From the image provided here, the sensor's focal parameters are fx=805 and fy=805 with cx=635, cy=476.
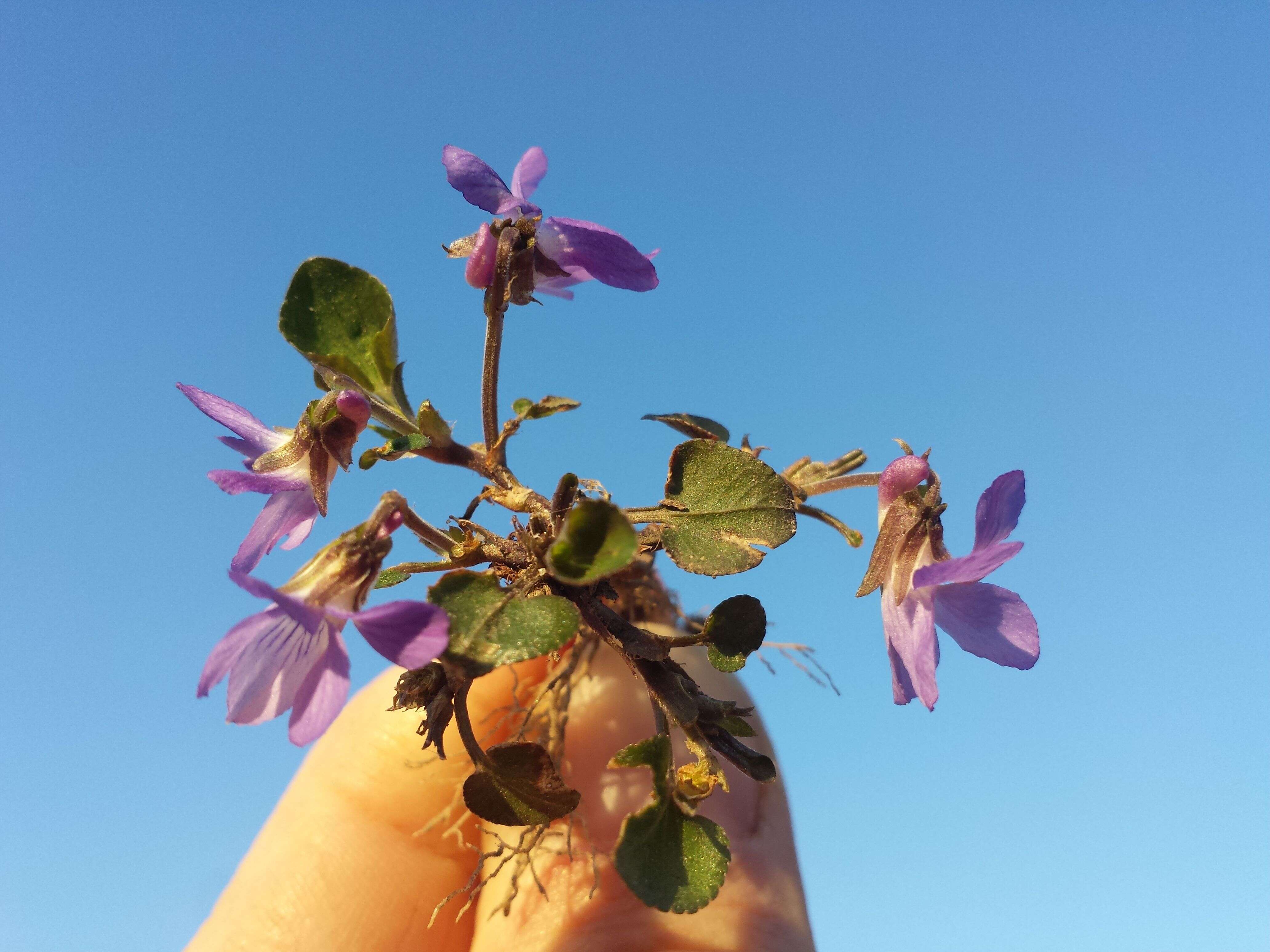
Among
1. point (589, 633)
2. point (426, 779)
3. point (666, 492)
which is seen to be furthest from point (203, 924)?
→ point (666, 492)

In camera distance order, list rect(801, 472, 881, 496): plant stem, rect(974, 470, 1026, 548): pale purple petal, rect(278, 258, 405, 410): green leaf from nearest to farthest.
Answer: rect(974, 470, 1026, 548): pale purple petal, rect(278, 258, 405, 410): green leaf, rect(801, 472, 881, 496): plant stem

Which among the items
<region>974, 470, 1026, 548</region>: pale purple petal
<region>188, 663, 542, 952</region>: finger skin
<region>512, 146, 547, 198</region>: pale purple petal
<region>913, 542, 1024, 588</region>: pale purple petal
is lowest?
<region>188, 663, 542, 952</region>: finger skin

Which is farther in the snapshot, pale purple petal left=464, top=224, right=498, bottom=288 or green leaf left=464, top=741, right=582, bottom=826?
pale purple petal left=464, top=224, right=498, bottom=288

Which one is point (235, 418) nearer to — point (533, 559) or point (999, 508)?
point (533, 559)

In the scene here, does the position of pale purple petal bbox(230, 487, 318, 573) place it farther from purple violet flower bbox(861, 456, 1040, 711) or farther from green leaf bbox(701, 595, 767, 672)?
purple violet flower bbox(861, 456, 1040, 711)

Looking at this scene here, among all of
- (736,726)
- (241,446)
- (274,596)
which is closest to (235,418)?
(241,446)

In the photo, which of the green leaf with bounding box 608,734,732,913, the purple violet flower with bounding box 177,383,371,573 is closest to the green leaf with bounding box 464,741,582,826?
the green leaf with bounding box 608,734,732,913

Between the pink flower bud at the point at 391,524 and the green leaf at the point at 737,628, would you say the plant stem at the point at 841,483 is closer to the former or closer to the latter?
the green leaf at the point at 737,628
